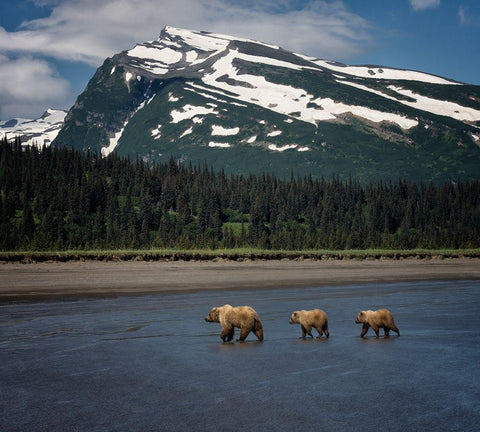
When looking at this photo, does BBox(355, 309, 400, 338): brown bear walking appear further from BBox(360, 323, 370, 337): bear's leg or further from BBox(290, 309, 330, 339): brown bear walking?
BBox(290, 309, 330, 339): brown bear walking

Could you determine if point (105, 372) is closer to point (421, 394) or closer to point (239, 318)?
point (239, 318)

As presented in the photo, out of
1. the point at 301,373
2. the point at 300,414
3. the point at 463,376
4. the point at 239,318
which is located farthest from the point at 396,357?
the point at 300,414

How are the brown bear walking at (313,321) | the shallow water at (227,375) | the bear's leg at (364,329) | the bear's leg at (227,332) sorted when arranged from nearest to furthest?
1. the shallow water at (227,375)
2. the bear's leg at (227,332)
3. the brown bear walking at (313,321)
4. the bear's leg at (364,329)

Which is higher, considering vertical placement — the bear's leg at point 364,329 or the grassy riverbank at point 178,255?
the bear's leg at point 364,329

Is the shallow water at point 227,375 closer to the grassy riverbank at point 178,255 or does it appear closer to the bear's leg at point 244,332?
the bear's leg at point 244,332

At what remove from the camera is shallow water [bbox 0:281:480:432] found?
41.6 ft

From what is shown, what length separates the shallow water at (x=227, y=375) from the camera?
1269cm

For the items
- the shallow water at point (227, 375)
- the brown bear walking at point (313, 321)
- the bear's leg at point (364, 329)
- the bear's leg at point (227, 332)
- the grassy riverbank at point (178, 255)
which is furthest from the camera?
the grassy riverbank at point (178, 255)

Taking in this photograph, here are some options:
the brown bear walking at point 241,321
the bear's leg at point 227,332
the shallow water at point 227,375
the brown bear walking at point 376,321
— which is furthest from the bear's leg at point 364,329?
the bear's leg at point 227,332

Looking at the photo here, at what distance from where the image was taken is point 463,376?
16562 millimetres

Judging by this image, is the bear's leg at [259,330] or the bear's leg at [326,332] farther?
the bear's leg at [326,332]

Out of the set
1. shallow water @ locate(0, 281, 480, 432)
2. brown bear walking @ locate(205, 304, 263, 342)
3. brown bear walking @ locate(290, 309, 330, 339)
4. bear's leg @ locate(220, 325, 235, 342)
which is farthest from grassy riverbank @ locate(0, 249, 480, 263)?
brown bear walking @ locate(290, 309, 330, 339)

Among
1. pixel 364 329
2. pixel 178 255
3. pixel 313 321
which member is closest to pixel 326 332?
pixel 313 321

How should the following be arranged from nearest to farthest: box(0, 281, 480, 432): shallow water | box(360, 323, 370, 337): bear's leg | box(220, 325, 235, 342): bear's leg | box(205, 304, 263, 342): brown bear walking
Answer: box(0, 281, 480, 432): shallow water < box(205, 304, 263, 342): brown bear walking < box(220, 325, 235, 342): bear's leg < box(360, 323, 370, 337): bear's leg
